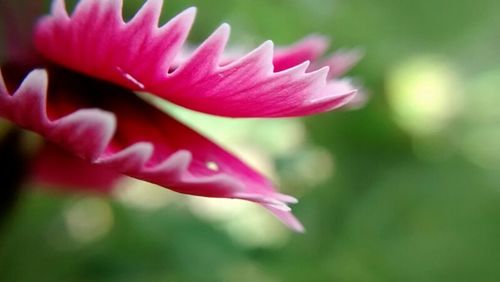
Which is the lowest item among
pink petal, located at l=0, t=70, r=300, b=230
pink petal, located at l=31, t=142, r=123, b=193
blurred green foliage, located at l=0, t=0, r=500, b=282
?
pink petal, located at l=0, t=70, r=300, b=230

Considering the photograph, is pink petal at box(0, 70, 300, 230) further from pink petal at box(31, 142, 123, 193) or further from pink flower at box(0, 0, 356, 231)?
pink petal at box(31, 142, 123, 193)

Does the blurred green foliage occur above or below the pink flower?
above

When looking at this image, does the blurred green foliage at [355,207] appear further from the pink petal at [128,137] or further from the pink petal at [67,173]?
the pink petal at [128,137]

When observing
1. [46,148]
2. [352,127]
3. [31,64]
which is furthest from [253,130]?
[31,64]

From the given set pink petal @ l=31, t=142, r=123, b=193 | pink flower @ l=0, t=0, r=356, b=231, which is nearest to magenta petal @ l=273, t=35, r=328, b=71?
pink flower @ l=0, t=0, r=356, b=231

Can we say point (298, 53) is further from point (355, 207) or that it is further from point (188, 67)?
point (355, 207)

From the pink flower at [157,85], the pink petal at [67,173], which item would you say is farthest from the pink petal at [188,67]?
the pink petal at [67,173]

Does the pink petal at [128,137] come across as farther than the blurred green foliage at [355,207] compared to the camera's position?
No
